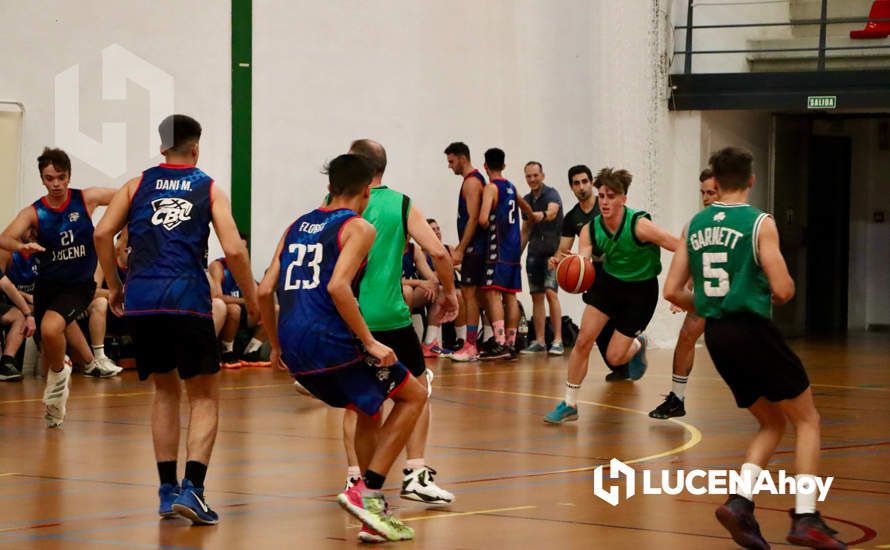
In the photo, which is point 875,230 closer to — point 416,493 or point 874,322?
point 874,322

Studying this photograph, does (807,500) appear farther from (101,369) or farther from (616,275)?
(101,369)

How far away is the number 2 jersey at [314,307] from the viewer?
586 cm

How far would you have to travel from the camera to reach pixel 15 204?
596 inches

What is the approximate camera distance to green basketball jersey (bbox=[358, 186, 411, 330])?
22.3ft

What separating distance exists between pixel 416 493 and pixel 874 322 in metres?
17.2

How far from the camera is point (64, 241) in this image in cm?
974

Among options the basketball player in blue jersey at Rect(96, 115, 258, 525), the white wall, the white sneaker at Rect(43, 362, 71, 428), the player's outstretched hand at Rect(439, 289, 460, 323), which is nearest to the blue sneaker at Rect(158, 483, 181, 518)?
the basketball player in blue jersey at Rect(96, 115, 258, 525)

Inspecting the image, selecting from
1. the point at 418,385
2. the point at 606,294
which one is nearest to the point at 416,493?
the point at 418,385

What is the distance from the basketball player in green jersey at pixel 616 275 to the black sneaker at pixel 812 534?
424 centimetres

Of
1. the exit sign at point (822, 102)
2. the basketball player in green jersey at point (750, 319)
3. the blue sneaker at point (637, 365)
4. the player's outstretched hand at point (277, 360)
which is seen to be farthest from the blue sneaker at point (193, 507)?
the exit sign at point (822, 102)

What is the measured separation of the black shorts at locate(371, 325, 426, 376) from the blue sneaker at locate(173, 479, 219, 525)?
116 centimetres

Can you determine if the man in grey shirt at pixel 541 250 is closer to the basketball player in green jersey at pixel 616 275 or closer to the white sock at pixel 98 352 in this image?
the white sock at pixel 98 352

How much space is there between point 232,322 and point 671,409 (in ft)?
18.5

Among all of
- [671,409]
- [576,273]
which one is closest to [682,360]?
[671,409]
